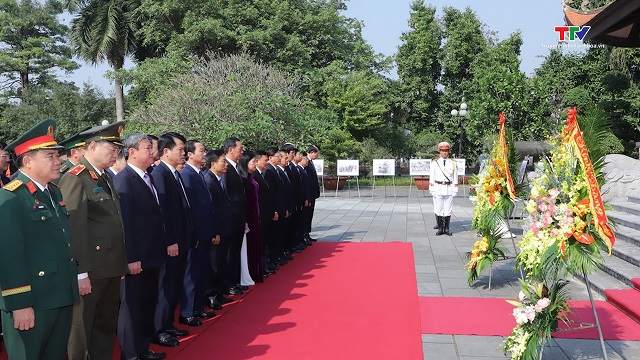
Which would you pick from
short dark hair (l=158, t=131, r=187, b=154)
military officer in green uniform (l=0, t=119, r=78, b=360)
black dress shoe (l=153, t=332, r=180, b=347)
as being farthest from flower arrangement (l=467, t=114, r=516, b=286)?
military officer in green uniform (l=0, t=119, r=78, b=360)

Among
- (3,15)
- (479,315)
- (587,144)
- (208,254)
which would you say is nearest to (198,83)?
(208,254)

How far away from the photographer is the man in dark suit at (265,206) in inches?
294

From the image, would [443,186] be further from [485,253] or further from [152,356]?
[152,356]

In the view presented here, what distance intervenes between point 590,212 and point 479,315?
2122 mm

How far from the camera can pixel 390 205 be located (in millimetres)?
17578

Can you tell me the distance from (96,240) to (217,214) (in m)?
2.17

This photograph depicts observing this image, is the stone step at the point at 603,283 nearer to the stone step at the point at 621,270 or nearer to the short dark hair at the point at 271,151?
the stone step at the point at 621,270

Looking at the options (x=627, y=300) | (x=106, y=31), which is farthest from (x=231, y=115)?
(x=106, y=31)

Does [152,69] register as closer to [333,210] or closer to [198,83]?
[198,83]

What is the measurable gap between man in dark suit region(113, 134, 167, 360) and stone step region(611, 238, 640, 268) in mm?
5682

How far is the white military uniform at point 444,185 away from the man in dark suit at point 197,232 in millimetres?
6115

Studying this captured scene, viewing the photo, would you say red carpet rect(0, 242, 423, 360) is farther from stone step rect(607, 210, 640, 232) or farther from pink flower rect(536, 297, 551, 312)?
stone step rect(607, 210, 640, 232)

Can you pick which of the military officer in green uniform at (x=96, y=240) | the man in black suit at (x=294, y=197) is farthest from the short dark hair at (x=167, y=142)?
the man in black suit at (x=294, y=197)

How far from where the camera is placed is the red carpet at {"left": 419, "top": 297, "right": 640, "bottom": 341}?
4.96m
